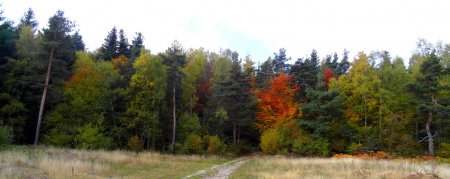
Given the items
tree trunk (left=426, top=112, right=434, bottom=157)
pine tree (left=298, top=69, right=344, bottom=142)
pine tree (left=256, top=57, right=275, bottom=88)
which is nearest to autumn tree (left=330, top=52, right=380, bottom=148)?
pine tree (left=298, top=69, right=344, bottom=142)

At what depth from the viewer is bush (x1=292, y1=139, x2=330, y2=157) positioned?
1497 inches

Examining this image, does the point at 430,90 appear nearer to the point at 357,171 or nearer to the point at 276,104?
the point at 276,104

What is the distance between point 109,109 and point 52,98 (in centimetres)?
616

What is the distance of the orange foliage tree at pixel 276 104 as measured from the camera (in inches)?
1681

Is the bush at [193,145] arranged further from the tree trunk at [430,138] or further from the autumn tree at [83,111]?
the tree trunk at [430,138]

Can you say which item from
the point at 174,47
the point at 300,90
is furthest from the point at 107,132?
the point at 300,90

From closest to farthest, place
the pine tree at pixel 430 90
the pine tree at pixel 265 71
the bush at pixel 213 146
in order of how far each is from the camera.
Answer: the pine tree at pixel 430 90
the bush at pixel 213 146
the pine tree at pixel 265 71

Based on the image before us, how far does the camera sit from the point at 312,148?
3819 centimetres

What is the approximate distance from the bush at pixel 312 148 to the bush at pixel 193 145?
10445 millimetres

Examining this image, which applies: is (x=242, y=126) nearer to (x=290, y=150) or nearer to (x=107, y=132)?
(x=290, y=150)

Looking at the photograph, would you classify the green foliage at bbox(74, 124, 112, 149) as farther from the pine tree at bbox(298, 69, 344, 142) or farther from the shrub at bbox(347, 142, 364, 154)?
the shrub at bbox(347, 142, 364, 154)

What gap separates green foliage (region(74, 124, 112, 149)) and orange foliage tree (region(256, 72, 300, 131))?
19416 mm

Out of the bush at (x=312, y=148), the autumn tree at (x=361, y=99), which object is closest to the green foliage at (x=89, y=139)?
the bush at (x=312, y=148)

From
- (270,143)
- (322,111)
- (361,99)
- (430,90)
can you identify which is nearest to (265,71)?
(361,99)
